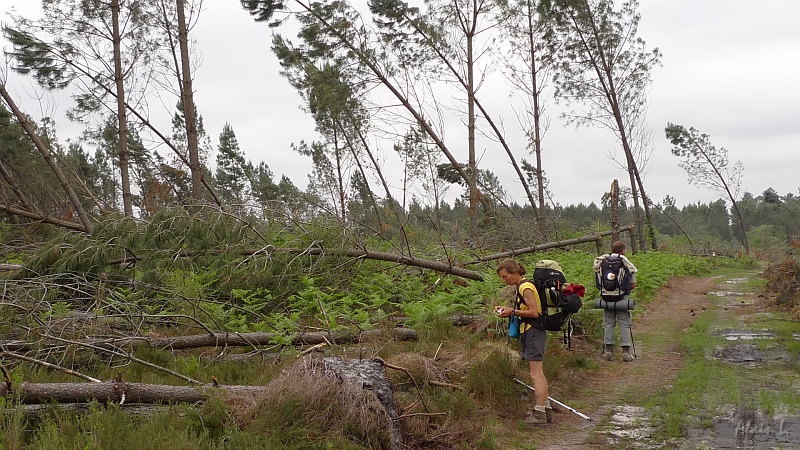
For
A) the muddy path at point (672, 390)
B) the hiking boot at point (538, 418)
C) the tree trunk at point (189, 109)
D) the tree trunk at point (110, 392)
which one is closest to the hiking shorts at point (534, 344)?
the hiking boot at point (538, 418)

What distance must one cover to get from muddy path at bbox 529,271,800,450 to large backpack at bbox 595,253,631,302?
979 mm

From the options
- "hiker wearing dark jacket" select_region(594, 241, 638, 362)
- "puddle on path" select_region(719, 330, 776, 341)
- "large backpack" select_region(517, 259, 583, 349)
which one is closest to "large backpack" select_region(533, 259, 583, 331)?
"large backpack" select_region(517, 259, 583, 349)

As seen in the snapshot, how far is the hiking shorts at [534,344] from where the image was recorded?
19.6ft

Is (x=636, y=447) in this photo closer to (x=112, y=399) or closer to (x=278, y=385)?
(x=278, y=385)

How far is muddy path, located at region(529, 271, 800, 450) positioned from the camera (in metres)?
5.27

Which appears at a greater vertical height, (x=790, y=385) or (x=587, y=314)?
(x=587, y=314)

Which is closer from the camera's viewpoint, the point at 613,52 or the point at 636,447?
the point at 636,447

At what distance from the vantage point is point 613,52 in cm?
2645

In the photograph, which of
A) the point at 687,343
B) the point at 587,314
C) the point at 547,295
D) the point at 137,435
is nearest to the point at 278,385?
the point at 137,435

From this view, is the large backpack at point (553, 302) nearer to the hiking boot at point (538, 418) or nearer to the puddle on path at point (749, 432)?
the hiking boot at point (538, 418)

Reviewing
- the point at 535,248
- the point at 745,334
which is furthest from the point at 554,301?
the point at 535,248

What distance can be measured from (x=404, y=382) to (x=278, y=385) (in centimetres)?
149

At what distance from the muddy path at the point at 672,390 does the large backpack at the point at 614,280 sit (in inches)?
38.6

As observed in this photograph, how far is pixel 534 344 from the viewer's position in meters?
6.00
